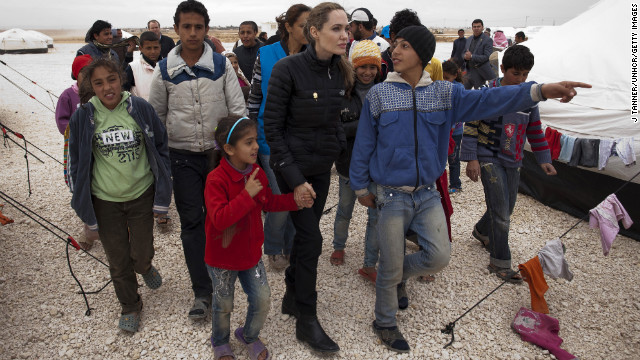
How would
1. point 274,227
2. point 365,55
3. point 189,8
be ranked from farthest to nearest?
point 274,227 → point 365,55 → point 189,8

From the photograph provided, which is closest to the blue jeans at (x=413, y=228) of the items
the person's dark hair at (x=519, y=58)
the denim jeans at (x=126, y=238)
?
the person's dark hair at (x=519, y=58)

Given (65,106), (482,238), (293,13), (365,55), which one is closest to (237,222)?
(365,55)

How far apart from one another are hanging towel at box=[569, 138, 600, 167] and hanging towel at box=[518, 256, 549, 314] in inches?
90.2

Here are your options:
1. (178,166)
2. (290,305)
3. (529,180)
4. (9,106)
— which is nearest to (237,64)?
(178,166)

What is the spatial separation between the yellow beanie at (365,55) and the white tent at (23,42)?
173ft

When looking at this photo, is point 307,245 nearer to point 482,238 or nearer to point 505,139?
point 505,139

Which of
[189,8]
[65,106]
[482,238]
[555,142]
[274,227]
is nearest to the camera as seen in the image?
[189,8]

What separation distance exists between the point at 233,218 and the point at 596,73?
17.3 feet

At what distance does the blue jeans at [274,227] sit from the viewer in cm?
364

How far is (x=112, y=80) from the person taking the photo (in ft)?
9.10

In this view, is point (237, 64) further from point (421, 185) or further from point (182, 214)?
point (421, 185)

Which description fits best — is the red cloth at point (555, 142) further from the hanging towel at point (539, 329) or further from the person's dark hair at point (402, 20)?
the hanging towel at point (539, 329)

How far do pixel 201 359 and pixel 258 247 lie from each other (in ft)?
2.99

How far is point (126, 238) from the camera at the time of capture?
120 inches
